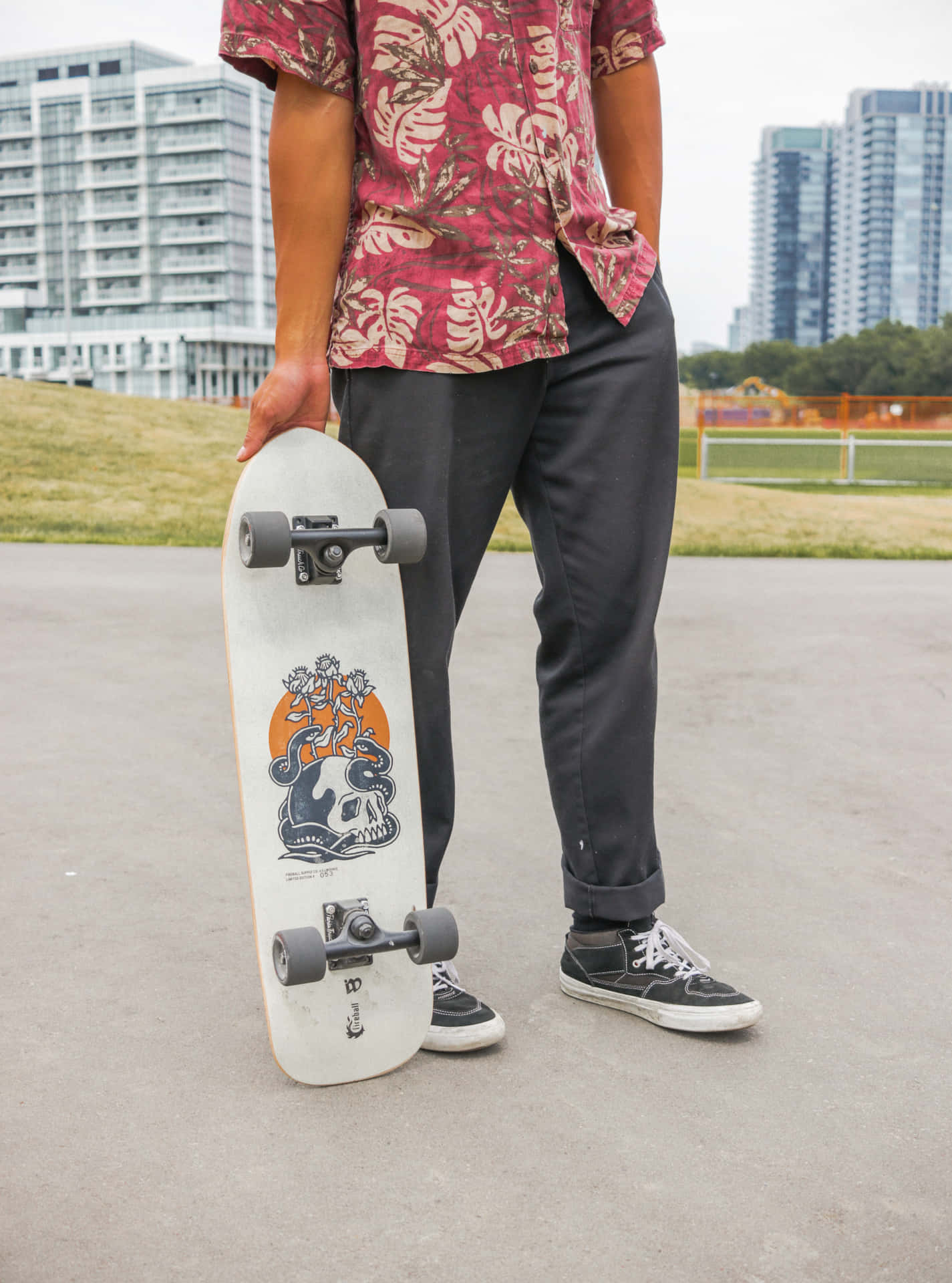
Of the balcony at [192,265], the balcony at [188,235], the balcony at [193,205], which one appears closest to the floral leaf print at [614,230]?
the balcony at [192,265]

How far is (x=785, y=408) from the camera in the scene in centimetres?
2484

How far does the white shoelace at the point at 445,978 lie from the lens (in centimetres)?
193

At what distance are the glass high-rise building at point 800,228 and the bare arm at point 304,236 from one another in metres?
150

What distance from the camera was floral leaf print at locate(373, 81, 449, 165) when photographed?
180cm

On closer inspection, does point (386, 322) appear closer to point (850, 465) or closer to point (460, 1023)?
point (460, 1023)

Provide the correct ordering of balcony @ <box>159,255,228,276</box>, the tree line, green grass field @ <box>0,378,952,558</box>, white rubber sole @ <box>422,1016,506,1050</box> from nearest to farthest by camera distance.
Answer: white rubber sole @ <box>422,1016,506,1050</box>, green grass field @ <box>0,378,952,558</box>, the tree line, balcony @ <box>159,255,228,276</box>

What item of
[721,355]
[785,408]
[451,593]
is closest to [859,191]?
[721,355]

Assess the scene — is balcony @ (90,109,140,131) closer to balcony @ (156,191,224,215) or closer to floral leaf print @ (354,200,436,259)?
balcony @ (156,191,224,215)

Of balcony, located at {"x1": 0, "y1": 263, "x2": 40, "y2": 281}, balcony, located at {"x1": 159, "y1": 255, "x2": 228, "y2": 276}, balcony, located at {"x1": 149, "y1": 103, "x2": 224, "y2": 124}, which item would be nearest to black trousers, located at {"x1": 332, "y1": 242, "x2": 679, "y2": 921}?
balcony, located at {"x1": 159, "y1": 255, "x2": 228, "y2": 276}

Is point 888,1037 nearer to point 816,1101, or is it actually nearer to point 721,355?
point 816,1101

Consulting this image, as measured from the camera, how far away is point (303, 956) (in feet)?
5.48

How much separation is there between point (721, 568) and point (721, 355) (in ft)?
287

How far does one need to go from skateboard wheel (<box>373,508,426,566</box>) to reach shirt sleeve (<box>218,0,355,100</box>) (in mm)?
624

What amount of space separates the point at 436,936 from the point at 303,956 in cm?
19
